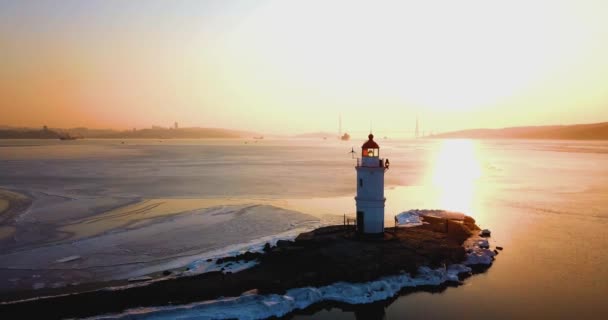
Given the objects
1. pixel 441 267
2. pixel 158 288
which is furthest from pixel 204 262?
pixel 441 267

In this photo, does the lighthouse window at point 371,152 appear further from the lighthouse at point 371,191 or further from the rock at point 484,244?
the rock at point 484,244

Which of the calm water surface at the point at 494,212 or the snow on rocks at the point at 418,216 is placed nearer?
the calm water surface at the point at 494,212

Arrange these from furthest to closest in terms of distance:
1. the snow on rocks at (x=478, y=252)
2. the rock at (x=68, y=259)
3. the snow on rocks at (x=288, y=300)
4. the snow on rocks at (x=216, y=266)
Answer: the snow on rocks at (x=478, y=252), the rock at (x=68, y=259), the snow on rocks at (x=216, y=266), the snow on rocks at (x=288, y=300)

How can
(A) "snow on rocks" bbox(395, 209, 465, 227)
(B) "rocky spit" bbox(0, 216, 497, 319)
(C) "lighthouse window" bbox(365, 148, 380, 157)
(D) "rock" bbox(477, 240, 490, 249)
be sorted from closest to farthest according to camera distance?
(B) "rocky spit" bbox(0, 216, 497, 319)
(C) "lighthouse window" bbox(365, 148, 380, 157)
(D) "rock" bbox(477, 240, 490, 249)
(A) "snow on rocks" bbox(395, 209, 465, 227)

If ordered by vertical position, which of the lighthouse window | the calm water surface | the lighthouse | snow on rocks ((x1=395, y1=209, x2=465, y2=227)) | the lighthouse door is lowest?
the calm water surface

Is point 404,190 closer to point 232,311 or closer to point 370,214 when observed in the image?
point 370,214

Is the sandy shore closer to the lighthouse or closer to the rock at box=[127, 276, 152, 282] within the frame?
the rock at box=[127, 276, 152, 282]

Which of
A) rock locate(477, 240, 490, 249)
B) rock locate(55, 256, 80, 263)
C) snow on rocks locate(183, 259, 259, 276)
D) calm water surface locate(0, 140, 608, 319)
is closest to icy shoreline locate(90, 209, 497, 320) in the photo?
calm water surface locate(0, 140, 608, 319)

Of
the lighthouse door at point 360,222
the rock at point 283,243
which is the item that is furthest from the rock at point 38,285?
the lighthouse door at point 360,222
